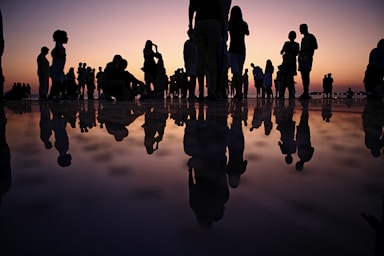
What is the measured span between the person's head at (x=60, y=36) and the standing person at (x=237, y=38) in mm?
4843

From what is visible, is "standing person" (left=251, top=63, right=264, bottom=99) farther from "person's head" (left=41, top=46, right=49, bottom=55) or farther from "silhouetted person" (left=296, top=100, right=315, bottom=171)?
"silhouetted person" (left=296, top=100, right=315, bottom=171)

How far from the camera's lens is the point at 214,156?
1066 mm

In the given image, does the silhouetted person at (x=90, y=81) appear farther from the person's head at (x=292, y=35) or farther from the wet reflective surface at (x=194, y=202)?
the wet reflective surface at (x=194, y=202)

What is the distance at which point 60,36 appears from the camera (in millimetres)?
8820

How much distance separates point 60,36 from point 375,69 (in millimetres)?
8982

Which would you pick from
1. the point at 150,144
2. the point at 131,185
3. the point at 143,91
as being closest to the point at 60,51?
the point at 143,91

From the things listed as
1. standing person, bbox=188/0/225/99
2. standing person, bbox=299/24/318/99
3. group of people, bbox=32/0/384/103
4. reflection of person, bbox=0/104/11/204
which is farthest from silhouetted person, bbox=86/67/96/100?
reflection of person, bbox=0/104/11/204

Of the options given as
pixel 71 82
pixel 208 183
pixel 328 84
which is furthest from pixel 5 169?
pixel 328 84

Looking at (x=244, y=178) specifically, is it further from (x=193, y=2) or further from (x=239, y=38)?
(x=239, y=38)

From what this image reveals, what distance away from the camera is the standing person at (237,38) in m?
7.57

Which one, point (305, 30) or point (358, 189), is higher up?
point (305, 30)

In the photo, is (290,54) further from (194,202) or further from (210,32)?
(194,202)

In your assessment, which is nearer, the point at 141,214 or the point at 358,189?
the point at 141,214

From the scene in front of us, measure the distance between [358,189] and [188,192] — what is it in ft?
1.29
